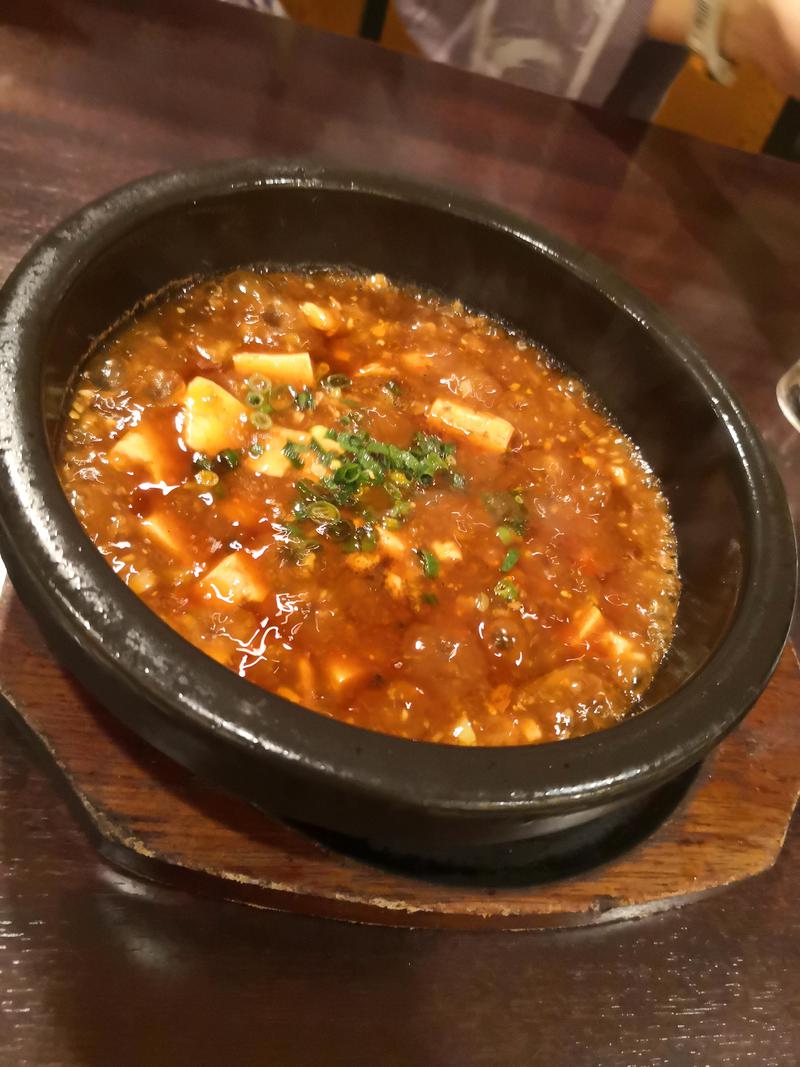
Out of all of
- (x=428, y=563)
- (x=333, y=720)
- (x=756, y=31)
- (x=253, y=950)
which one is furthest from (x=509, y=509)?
(x=756, y=31)

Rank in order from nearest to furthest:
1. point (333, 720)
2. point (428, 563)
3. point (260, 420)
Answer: point (333, 720), point (428, 563), point (260, 420)

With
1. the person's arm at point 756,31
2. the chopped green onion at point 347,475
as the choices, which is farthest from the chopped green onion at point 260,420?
the person's arm at point 756,31

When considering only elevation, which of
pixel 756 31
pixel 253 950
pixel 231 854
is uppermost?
pixel 756 31

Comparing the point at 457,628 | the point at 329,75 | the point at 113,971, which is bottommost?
the point at 113,971

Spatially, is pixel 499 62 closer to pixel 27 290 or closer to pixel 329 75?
pixel 329 75

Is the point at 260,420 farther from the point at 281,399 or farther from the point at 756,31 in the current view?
the point at 756,31

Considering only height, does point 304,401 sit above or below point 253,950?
above

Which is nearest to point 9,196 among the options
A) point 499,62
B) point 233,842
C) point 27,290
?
point 27,290
